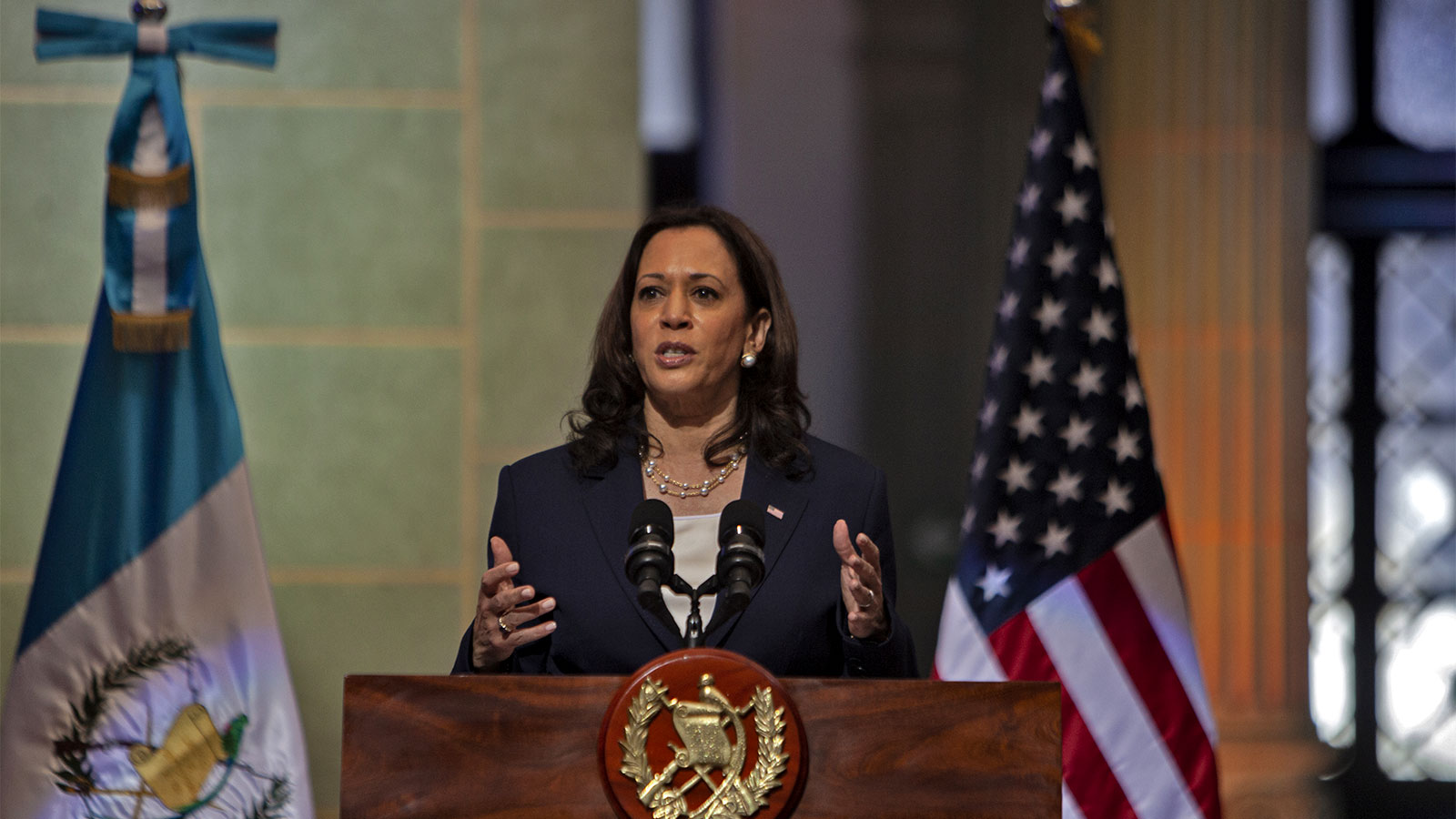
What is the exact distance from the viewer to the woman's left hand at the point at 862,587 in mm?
1983

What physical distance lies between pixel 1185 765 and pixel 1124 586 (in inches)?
17.3

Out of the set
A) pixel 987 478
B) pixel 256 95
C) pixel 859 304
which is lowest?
pixel 987 478

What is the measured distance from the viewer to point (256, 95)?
4.34 meters

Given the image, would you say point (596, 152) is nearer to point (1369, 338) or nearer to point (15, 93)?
point (15, 93)

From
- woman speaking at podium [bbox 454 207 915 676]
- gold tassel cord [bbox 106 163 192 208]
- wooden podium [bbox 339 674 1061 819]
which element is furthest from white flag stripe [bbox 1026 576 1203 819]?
gold tassel cord [bbox 106 163 192 208]

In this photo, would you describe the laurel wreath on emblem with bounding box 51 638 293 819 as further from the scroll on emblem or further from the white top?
the scroll on emblem

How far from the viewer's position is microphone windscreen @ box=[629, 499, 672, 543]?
184 centimetres

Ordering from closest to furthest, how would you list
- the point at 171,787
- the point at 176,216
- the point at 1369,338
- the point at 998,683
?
the point at 998,683 → the point at 171,787 → the point at 176,216 → the point at 1369,338

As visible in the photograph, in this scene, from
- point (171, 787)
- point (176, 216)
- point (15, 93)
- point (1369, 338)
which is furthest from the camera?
point (1369, 338)

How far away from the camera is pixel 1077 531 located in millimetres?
3424

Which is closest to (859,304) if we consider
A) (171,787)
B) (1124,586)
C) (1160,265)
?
(1160,265)

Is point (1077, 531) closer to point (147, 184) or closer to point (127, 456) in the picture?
point (127, 456)

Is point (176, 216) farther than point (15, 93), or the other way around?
point (15, 93)

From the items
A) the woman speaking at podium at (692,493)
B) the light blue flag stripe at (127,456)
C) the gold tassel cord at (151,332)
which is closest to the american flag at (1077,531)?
the woman speaking at podium at (692,493)
